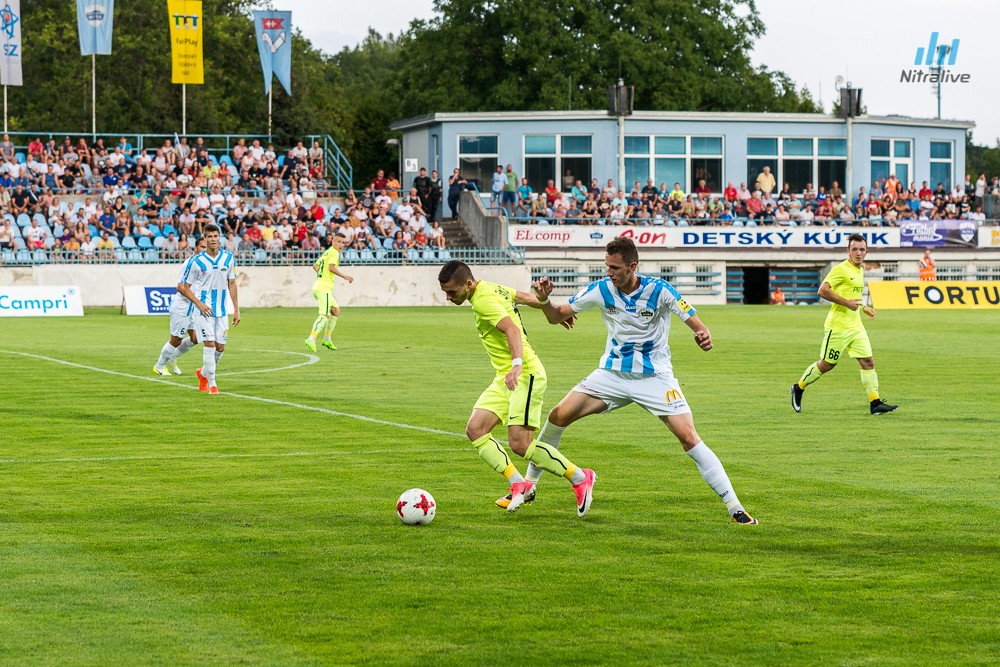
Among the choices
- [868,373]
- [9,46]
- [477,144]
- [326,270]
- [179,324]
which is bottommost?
[868,373]

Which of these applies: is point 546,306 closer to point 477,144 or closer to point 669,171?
point 477,144

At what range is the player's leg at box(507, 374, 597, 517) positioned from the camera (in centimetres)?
1030

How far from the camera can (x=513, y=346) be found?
396 inches

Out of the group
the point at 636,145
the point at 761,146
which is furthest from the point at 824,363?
the point at 761,146

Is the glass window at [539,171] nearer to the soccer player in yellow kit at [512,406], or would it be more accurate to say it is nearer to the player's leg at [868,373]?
the player's leg at [868,373]

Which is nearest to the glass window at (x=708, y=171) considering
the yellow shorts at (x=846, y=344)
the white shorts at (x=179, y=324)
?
the white shorts at (x=179, y=324)

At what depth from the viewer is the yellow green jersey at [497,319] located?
1034 cm

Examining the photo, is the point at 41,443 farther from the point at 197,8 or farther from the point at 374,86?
the point at 374,86

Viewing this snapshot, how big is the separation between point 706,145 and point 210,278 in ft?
140

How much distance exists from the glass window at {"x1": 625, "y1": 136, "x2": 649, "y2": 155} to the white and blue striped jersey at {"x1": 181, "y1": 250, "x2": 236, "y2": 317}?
135ft

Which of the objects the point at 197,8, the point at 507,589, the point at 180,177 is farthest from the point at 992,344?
the point at 197,8

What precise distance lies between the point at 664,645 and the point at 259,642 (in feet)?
6.21

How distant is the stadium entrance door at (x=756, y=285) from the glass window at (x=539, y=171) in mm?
8827

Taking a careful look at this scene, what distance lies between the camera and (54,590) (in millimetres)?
7910
